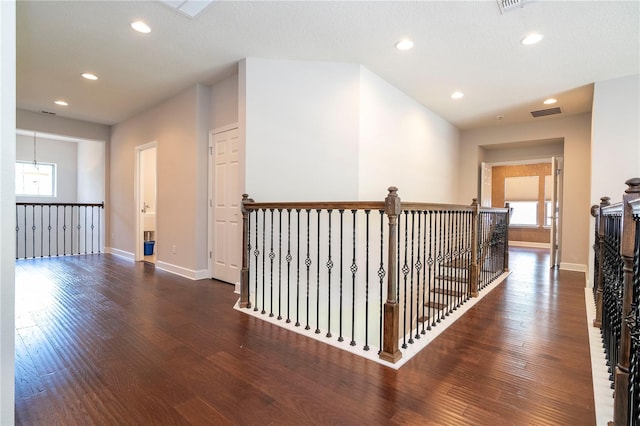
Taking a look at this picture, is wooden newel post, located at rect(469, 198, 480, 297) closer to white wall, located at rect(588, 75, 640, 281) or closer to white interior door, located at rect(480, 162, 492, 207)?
white wall, located at rect(588, 75, 640, 281)

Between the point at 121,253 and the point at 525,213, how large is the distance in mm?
10512

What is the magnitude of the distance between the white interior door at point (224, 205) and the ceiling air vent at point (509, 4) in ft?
10.1

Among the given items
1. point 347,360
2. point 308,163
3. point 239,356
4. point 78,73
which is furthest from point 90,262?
point 347,360

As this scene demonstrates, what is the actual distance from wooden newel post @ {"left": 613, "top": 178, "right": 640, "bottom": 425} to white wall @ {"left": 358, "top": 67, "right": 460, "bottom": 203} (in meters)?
2.59

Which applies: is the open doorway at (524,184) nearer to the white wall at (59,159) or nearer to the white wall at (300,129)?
the white wall at (300,129)

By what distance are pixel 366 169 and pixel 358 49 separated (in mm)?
1363

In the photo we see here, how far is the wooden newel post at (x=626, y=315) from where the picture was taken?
132 centimetres

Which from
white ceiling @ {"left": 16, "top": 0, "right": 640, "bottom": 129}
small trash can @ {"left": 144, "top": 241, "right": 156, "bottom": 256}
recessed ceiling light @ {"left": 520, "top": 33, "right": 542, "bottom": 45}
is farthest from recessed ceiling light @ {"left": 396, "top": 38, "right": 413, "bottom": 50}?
Answer: small trash can @ {"left": 144, "top": 241, "right": 156, "bottom": 256}

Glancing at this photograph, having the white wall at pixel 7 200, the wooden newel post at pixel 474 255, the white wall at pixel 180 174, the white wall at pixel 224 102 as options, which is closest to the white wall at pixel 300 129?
the white wall at pixel 224 102

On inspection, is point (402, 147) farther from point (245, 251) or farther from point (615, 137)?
point (245, 251)

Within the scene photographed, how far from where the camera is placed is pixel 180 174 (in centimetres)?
474

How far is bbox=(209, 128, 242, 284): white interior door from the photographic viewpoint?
4145mm

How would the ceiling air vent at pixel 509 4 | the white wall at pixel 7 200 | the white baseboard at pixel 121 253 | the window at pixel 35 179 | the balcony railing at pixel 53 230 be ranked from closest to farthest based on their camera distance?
the white wall at pixel 7 200 < the ceiling air vent at pixel 509 4 < the white baseboard at pixel 121 253 < the window at pixel 35 179 < the balcony railing at pixel 53 230

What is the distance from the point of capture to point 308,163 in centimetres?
374
